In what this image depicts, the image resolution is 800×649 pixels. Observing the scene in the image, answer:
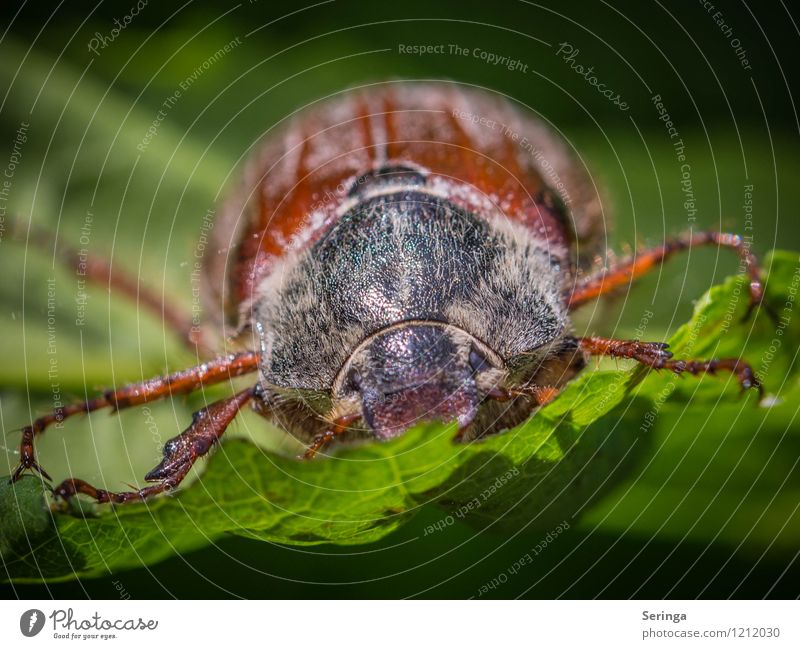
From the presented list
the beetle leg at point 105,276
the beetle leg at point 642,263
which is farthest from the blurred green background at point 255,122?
the beetle leg at point 642,263

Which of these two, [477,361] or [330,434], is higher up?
[477,361]

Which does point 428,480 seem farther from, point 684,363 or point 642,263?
point 642,263

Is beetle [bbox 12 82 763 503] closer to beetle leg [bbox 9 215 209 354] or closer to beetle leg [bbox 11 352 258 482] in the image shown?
beetle leg [bbox 11 352 258 482]

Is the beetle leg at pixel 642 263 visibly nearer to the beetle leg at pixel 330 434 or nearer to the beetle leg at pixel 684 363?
the beetle leg at pixel 684 363

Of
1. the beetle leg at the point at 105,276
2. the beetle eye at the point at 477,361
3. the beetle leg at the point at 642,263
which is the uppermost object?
the beetle leg at the point at 105,276

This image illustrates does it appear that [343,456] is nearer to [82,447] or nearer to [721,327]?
[721,327]

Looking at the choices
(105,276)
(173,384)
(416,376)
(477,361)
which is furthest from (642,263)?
(105,276)
